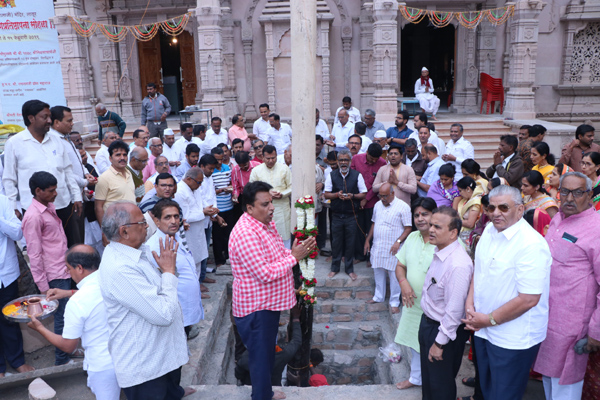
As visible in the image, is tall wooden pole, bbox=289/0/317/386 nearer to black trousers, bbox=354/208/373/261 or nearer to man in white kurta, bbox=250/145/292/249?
man in white kurta, bbox=250/145/292/249

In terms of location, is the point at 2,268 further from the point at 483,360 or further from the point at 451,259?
the point at 483,360

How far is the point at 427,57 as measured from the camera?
21.3 m

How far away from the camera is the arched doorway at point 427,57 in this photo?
20.4m

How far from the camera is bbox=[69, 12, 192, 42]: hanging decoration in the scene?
1212cm

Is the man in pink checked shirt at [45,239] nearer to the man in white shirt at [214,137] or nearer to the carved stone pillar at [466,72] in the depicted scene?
the man in white shirt at [214,137]

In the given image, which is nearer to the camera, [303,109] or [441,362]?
[441,362]

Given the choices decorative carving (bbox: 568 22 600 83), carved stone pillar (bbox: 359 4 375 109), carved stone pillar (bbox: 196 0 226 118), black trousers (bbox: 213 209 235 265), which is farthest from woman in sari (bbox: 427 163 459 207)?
decorative carving (bbox: 568 22 600 83)

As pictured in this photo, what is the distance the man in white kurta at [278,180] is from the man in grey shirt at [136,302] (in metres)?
3.48

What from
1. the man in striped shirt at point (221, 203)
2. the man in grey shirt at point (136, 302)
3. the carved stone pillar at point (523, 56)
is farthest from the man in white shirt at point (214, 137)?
the carved stone pillar at point (523, 56)

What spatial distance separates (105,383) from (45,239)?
1831mm

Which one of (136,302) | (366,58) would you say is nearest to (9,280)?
(136,302)

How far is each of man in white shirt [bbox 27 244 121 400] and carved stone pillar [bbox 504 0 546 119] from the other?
→ 1214 cm

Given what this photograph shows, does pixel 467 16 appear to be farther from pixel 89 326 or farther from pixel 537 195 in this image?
pixel 89 326

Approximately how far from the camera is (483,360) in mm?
3377
